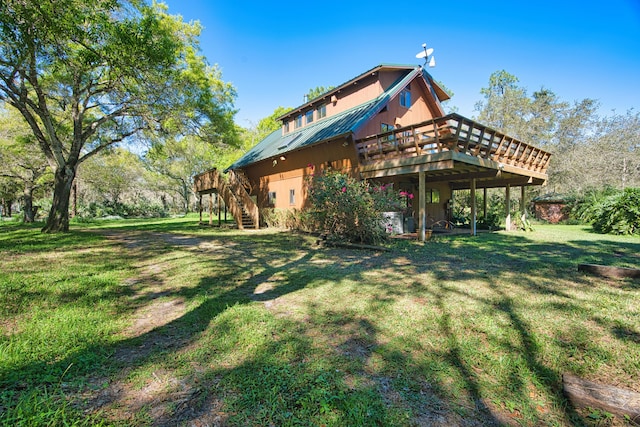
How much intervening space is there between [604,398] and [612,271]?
4.55m

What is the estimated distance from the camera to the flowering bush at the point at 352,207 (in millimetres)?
9141

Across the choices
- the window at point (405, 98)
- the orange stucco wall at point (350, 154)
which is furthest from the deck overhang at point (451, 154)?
the window at point (405, 98)

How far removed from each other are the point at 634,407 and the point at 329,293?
11.0 feet

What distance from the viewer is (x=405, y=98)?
14844mm

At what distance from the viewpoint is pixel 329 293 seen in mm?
4664

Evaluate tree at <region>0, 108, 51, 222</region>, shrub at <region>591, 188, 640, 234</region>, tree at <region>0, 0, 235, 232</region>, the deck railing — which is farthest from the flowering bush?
tree at <region>0, 108, 51, 222</region>

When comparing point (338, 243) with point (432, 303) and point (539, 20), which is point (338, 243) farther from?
point (539, 20)

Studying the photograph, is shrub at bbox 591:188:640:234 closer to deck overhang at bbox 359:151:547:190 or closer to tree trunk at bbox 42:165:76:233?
deck overhang at bbox 359:151:547:190

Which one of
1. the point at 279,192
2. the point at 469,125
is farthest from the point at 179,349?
the point at 279,192

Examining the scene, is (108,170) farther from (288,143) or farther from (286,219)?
(286,219)

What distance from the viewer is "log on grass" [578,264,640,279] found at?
5.09 metres

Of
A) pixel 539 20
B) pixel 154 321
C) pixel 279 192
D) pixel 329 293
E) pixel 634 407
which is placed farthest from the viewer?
pixel 279 192

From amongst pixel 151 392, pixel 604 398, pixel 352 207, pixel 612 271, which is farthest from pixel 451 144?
pixel 151 392

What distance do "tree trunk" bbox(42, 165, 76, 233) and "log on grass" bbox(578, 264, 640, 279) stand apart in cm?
1734
